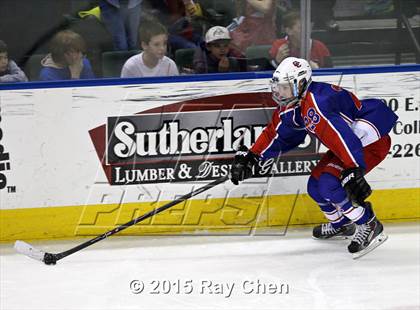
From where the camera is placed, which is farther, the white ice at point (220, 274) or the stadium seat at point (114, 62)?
the stadium seat at point (114, 62)

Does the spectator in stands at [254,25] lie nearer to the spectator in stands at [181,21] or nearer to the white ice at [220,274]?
the spectator in stands at [181,21]

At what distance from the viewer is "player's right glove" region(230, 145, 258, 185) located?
4812mm

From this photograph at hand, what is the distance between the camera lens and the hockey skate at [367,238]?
4.80m

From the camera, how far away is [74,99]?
4906 mm

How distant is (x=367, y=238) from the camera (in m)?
4.81

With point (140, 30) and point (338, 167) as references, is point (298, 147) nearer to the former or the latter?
point (338, 167)

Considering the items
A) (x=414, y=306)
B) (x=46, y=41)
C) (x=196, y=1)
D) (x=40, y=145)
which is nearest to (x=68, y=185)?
(x=40, y=145)

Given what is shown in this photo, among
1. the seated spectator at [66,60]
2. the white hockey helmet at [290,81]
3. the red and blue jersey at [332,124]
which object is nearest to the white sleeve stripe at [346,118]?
the red and blue jersey at [332,124]

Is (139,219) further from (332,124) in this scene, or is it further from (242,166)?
(332,124)

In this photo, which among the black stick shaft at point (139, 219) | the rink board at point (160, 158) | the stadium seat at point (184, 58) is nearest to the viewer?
the black stick shaft at point (139, 219)

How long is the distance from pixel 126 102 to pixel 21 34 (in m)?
0.64

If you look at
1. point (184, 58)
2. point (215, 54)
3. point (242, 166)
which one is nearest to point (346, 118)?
point (242, 166)

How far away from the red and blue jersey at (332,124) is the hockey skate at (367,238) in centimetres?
40

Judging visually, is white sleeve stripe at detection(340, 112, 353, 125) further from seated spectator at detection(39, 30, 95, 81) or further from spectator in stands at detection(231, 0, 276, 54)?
seated spectator at detection(39, 30, 95, 81)
